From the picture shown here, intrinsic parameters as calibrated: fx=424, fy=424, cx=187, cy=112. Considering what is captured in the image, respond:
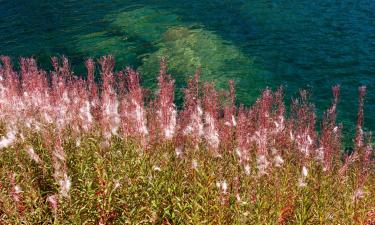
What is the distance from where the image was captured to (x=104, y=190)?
8156 millimetres

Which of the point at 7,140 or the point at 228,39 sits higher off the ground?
the point at 7,140

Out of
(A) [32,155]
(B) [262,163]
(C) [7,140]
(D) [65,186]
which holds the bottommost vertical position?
(B) [262,163]

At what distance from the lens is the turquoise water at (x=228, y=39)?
23045 millimetres

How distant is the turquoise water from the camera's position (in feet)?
75.6

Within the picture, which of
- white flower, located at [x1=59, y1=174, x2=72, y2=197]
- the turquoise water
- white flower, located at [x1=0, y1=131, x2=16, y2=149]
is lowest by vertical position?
the turquoise water

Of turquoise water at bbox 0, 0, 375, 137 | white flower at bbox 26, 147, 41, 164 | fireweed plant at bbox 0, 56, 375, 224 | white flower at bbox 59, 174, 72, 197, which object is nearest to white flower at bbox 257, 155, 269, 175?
fireweed plant at bbox 0, 56, 375, 224

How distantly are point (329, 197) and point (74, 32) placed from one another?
30.0m

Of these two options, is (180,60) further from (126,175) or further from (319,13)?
(126,175)

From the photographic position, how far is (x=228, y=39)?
29344 millimetres

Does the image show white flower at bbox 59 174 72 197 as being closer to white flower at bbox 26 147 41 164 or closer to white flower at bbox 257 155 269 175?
white flower at bbox 26 147 41 164

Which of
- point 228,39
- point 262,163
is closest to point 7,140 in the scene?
point 262,163

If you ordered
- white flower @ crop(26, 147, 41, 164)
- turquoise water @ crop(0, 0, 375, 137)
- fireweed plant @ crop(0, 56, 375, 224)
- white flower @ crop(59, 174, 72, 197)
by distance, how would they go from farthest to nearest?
1. turquoise water @ crop(0, 0, 375, 137)
2. fireweed plant @ crop(0, 56, 375, 224)
3. white flower @ crop(26, 147, 41, 164)
4. white flower @ crop(59, 174, 72, 197)

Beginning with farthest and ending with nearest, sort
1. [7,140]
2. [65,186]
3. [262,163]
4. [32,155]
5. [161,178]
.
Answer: [161,178] < [262,163] < [7,140] < [32,155] < [65,186]

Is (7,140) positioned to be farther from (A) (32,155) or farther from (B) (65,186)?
(B) (65,186)
